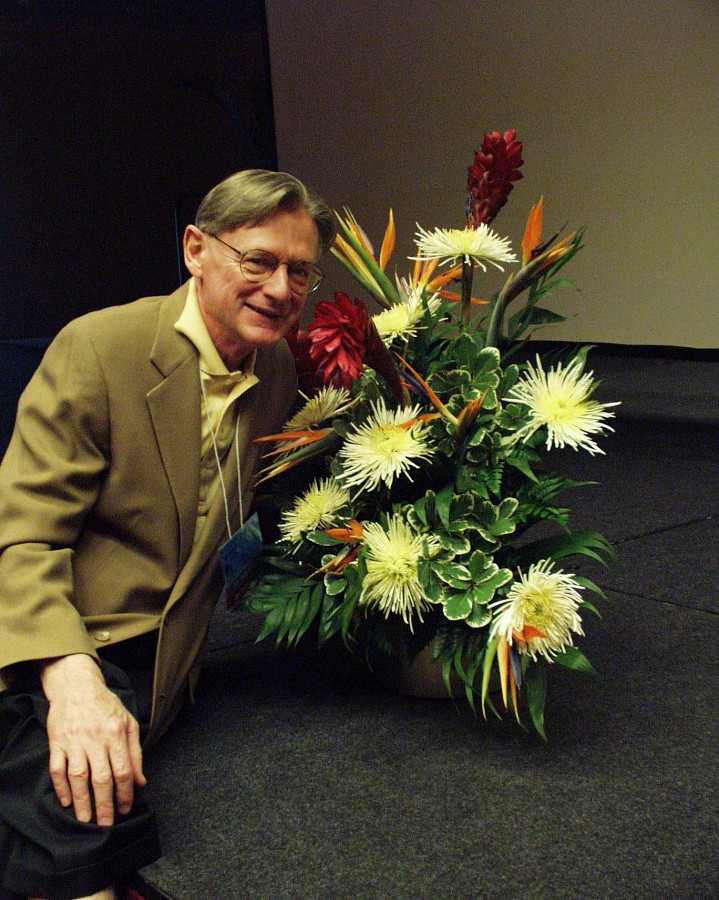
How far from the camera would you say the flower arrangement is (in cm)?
133

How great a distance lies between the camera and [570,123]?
6102 millimetres

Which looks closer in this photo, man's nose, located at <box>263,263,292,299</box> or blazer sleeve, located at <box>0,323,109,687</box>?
blazer sleeve, located at <box>0,323,109,687</box>

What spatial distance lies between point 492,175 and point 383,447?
1.58ft

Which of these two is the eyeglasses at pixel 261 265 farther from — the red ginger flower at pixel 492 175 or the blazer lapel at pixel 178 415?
the red ginger flower at pixel 492 175

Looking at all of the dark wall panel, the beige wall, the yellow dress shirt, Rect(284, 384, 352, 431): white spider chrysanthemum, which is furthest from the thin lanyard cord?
the dark wall panel

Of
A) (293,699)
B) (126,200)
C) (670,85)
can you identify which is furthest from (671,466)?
(126,200)

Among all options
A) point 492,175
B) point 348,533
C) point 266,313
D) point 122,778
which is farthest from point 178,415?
point 492,175

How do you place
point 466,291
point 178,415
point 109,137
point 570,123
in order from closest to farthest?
point 178,415, point 466,291, point 570,123, point 109,137

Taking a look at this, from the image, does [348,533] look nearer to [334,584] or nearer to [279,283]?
[334,584]

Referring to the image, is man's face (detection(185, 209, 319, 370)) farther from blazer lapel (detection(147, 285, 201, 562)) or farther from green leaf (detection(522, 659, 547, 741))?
green leaf (detection(522, 659, 547, 741))

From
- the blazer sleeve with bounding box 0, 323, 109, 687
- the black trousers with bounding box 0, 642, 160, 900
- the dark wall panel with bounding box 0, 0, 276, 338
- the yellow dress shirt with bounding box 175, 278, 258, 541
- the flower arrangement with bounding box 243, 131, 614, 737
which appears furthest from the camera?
the dark wall panel with bounding box 0, 0, 276, 338

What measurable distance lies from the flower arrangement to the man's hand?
1.13 ft

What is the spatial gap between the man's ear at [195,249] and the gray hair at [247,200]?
0.04 feet

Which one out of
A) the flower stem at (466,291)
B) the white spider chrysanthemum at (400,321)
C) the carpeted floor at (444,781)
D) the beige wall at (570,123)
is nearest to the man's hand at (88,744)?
the carpeted floor at (444,781)
